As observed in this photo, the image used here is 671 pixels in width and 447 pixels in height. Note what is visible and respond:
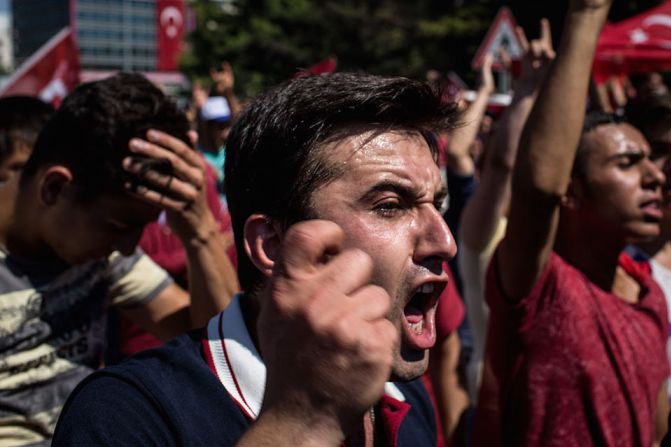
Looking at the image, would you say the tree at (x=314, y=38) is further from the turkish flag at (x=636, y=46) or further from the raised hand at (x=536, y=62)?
the raised hand at (x=536, y=62)

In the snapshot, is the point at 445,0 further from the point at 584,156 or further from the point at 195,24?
the point at 584,156

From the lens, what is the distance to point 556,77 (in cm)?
227

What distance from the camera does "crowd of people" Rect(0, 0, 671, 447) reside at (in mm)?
1021

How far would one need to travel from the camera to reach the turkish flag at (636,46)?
7.15 m

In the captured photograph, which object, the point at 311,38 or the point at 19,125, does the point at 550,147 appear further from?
the point at 311,38

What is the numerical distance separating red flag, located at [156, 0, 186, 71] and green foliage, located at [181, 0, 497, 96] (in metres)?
12.7

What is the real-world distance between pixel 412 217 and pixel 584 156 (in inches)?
59.6

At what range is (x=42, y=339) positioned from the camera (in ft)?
7.29

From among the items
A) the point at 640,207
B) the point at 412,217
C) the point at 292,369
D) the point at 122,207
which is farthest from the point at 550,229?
the point at 292,369

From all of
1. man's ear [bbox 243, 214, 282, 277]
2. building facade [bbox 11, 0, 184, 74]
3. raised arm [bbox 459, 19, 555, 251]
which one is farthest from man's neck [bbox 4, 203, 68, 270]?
building facade [bbox 11, 0, 184, 74]

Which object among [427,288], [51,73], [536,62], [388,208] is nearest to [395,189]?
[388,208]

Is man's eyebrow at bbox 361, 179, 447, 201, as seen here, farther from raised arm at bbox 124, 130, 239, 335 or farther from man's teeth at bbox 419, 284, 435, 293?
raised arm at bbox 124, 130, 239, 335

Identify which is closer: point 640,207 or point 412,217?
point 412,217

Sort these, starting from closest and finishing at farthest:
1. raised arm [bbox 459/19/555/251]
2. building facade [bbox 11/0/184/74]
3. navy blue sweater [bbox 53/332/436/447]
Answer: navy blue sweater [bbox 53/332/436/447], raised arm [bbox 459/19/555/251], building facade [bbox 11/0/184/74]
